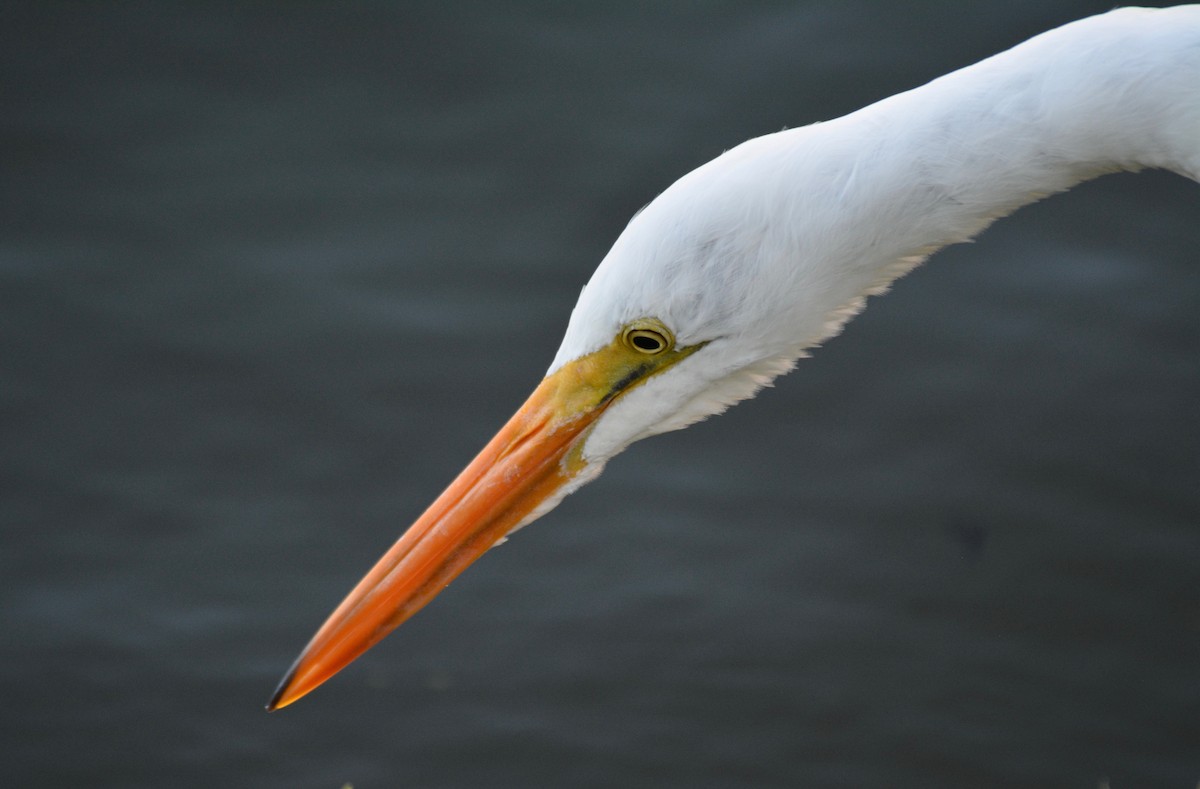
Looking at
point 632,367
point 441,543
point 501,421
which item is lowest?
point 441,543

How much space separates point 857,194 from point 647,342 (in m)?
0.52

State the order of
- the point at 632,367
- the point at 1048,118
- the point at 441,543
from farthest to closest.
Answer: the point at 441,543 → the point at 632,367 → the point at 1048,118

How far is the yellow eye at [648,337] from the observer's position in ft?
8.25

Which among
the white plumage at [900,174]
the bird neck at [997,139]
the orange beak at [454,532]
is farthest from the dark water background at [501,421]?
the bird neck at [997,139]

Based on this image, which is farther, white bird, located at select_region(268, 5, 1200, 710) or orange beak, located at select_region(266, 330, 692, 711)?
orange beak, located at select_region(266, 330, 692, 711)

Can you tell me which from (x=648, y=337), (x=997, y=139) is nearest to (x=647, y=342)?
(x=648, y=337)

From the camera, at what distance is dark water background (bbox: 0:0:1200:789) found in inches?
171

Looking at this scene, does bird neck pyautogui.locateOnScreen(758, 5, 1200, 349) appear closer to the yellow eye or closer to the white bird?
the white bird

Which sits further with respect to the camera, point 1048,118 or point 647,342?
point 647,342

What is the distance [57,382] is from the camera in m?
4.86

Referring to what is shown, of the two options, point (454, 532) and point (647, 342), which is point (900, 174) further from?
point (454, 532)

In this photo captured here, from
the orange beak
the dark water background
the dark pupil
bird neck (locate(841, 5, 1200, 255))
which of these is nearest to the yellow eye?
the dark pupil

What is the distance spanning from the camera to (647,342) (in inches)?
103

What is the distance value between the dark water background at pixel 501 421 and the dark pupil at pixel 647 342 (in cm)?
210
